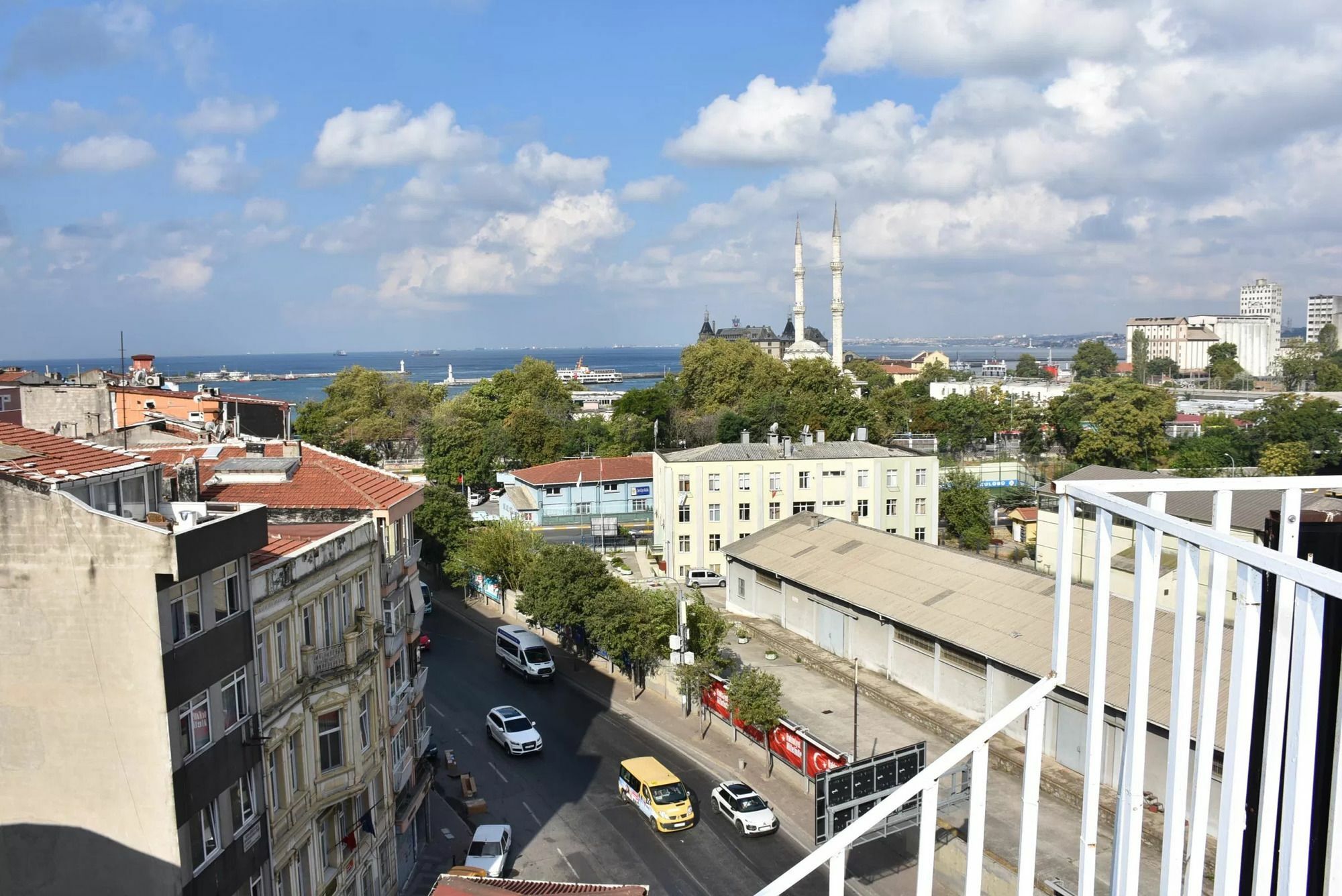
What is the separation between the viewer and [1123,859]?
17.1ft

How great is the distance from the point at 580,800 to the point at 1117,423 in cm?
5462

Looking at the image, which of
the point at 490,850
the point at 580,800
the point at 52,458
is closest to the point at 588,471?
the point at 580,800

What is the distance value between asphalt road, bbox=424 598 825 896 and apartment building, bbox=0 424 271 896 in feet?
31.3

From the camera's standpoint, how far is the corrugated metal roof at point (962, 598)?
2142 centimetres

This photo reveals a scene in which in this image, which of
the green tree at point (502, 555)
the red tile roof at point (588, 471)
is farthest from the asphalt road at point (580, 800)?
the red tile roof at point (588, 471)

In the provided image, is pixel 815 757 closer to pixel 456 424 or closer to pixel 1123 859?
pixel 1123 859

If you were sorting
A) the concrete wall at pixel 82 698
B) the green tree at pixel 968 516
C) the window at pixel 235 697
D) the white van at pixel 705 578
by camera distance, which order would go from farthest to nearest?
the green tree at pixel 968 516 < the white van at pixel 705 578 < the window at pixel 235 697 < the concrete wall at pixel 82 698

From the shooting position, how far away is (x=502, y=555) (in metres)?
38.4

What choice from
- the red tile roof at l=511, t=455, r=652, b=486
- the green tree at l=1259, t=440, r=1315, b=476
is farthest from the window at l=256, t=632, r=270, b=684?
the green tree at l=1259, t=440, r=1315, b=476

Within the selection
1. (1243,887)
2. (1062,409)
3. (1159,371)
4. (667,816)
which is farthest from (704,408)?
(1159,371)

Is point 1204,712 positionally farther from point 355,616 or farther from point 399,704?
point 399,704

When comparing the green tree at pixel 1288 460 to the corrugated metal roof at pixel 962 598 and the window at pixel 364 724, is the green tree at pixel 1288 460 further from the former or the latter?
the window at pixel 364 724

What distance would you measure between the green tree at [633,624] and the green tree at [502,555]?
324 inches

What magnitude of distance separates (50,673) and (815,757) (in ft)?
51.8
